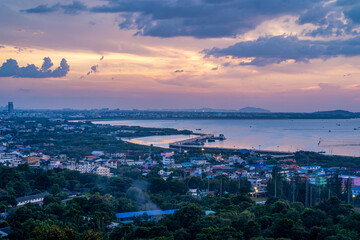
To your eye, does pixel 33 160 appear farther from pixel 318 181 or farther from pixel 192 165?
pixel 318 181

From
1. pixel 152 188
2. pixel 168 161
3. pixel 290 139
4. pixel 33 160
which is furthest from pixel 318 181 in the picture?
pixel 290 139

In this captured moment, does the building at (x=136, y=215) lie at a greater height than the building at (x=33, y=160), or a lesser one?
greater

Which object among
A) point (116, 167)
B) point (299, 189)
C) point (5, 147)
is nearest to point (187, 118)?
point (5, 147)

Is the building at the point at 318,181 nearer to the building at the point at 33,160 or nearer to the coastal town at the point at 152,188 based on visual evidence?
the coastal town at the point at 152,188

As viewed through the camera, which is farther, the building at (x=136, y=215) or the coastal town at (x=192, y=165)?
the coastal town at (x=192, y=165)

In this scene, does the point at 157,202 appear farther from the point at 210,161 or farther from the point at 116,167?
the point at 210,161

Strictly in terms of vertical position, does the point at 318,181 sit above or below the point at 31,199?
above

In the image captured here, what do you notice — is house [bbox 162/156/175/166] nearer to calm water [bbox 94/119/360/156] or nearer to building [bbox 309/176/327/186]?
building [bbox 309/176/327/186]

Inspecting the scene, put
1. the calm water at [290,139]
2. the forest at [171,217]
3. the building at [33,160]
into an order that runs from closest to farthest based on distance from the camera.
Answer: the forest at [171,217] → the building at [33,160] → the calm water at [290,139]

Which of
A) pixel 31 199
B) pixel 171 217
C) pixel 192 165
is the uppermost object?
pixel 171 217

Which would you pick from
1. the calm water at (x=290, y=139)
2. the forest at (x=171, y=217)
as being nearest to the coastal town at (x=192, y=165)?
the forest at (x=171, y=217)

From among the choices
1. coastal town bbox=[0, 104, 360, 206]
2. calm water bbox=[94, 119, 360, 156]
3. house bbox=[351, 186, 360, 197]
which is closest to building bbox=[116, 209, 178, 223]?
coastal town bbox=[0, 104, 360, 206]
